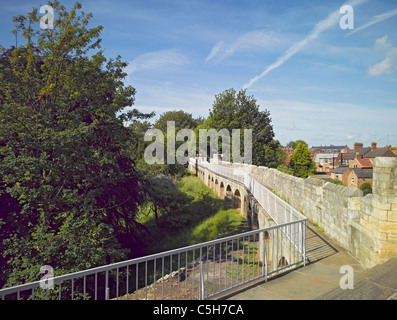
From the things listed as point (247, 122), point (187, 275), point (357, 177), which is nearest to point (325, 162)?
point (357, 177)

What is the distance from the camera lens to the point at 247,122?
153ft

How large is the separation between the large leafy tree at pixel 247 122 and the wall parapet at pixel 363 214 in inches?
1303

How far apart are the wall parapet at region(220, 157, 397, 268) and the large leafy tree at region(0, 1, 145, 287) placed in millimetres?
7182

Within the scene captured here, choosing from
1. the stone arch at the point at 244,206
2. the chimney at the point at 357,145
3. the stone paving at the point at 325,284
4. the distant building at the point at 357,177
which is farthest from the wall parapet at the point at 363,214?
the chimney at the point at 357,145

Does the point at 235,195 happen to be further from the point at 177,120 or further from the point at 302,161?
the point at 177,120

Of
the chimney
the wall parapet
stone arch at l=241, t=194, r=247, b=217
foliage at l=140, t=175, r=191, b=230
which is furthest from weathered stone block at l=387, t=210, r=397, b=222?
the chimney

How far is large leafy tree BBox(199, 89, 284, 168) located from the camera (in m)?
43.2

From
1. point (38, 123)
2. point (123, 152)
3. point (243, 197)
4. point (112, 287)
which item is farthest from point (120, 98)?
point (243, 197)

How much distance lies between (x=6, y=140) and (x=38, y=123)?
1728 mm

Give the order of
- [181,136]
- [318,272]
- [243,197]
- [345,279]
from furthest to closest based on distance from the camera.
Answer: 1. [181,136]
2. [243,197]
3. [318,272]
4. [345,279]

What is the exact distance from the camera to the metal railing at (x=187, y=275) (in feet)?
12.0

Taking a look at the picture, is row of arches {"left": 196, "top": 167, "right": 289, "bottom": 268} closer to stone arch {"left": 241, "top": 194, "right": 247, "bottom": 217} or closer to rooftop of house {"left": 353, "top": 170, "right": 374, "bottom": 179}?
stone arch {"left": 241, "top": 194, "right": 247, "bottom": 217}
